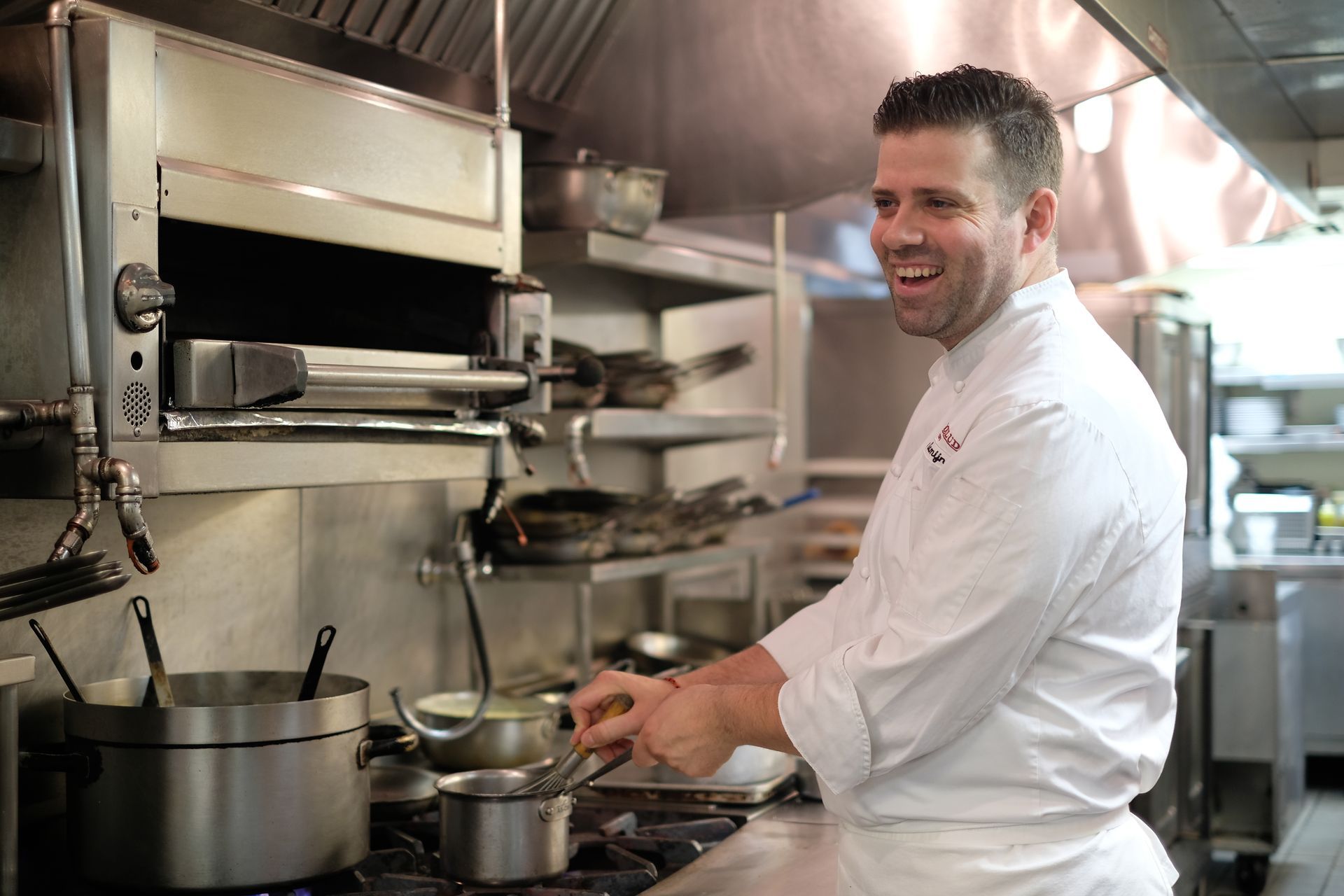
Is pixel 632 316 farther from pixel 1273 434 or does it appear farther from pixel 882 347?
pixel 1273 434

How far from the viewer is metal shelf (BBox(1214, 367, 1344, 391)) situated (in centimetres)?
652

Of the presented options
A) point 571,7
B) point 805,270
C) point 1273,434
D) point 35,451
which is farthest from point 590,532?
point 1273,434

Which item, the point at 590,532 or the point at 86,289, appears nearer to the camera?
the point at 86,289

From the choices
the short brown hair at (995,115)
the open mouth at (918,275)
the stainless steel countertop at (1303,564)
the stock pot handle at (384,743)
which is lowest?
the stainless steel countertop at (1303,564)

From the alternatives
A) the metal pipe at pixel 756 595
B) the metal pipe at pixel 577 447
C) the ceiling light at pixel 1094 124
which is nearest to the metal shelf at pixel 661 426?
the metal pipe at pixel 577 447

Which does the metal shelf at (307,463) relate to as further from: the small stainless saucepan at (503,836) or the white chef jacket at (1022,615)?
the white chef jacket at (1022,615)

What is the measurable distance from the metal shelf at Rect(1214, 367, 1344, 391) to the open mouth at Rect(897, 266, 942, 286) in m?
5.71

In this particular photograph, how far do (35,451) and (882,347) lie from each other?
12.2ft

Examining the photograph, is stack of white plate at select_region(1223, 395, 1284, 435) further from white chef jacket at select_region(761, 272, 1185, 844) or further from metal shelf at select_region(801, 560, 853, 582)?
white chef jacket at select_region(761, 272, 1185, 844)

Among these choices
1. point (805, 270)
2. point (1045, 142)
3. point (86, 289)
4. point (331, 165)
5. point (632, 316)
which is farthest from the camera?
point (805, 270)

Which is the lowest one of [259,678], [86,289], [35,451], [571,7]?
[259,678]

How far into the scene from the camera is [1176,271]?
695cm

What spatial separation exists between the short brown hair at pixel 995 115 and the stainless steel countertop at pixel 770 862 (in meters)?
0.92

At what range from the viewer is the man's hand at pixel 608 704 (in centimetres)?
169
